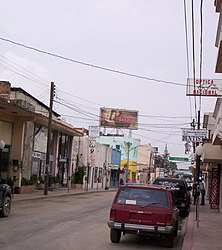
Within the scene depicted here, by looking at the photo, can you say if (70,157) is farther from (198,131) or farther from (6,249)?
(6,249)

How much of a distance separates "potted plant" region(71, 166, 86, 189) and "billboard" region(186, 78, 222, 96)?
3277 cm

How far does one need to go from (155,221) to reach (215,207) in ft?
54.5

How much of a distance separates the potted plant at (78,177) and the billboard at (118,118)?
39681 mm

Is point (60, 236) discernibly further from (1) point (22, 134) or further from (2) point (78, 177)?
(2) point (78, 177)

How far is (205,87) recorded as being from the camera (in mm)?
18031

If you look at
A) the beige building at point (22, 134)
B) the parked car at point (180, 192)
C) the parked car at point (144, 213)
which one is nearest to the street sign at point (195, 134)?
the parked car at point (180, 192)

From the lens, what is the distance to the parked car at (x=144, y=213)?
11.6 meters

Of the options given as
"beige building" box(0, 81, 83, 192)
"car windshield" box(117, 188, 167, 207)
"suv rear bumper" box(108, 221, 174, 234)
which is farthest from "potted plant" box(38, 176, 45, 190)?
"suv rear bumper" box(108, 221, 174, 234)

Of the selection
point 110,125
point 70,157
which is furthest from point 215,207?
point 110,125

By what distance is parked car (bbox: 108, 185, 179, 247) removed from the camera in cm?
1158

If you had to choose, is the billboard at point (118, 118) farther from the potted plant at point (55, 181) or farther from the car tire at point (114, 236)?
the car tire at point (114, 236)

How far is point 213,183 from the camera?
94.5 feet

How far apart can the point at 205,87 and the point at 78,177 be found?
34.0 m

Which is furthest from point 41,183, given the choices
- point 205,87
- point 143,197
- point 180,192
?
point 143,197
